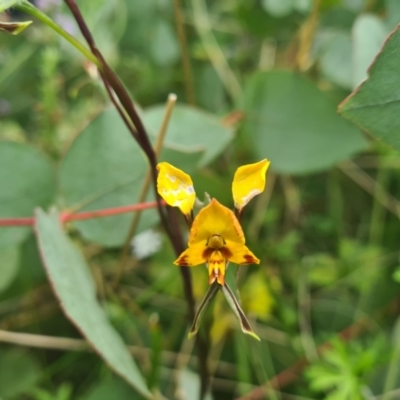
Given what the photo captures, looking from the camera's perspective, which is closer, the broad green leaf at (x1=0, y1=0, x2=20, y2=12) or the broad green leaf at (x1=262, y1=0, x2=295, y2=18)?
the broad green leaf at (x1=0, y1=0, x2=20, y2=12)

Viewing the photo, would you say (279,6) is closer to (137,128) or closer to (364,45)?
(364,45)

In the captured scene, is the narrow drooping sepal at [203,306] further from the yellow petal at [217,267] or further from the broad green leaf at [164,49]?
the broad green leaf at [164,49]

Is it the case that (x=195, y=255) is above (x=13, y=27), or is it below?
below

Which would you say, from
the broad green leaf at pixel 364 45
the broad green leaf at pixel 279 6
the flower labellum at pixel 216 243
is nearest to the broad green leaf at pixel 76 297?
the flower labellum at pixel 216 243

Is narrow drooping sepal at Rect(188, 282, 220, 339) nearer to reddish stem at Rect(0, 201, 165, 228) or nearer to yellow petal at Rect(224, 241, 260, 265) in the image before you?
yellow petal at Rect(224, 241, 260, 265)

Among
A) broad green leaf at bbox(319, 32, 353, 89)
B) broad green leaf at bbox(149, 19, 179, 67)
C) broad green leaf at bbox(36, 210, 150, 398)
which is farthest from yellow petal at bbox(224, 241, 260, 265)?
broad green leaf at bbox(149, 19, 179, 67)

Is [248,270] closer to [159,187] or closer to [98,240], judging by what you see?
[98,240]

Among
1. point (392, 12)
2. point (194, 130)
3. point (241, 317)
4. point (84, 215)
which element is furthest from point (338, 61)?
point (241, 317)
